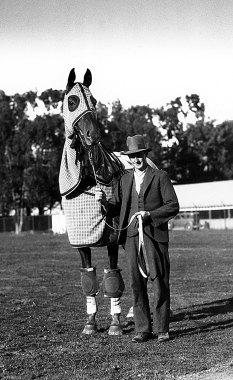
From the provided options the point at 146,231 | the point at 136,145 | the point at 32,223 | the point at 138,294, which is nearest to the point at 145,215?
the point at 146,231

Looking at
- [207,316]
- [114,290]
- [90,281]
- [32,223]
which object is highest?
[32,223]

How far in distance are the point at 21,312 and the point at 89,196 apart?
2941 mm

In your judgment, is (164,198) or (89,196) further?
(89,196)

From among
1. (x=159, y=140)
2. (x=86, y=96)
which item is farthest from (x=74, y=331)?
(x=159, y=140)

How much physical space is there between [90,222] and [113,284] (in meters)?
0.77

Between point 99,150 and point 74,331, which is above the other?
point 99,150

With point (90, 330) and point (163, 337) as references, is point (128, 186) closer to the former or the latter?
point (163, 337)

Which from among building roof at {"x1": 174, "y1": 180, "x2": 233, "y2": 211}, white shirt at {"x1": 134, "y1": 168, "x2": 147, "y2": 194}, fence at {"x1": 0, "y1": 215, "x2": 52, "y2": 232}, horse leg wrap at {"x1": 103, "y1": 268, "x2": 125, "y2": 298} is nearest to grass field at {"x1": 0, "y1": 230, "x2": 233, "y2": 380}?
horse leg wrap at {"x1": 103, "y1": 268, "x2": 125, "y2": 298}

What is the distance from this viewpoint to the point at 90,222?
8820 mm

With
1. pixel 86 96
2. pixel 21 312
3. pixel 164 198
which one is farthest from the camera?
pixel 21 312

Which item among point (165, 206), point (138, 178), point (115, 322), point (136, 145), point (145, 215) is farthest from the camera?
point (115, 322)

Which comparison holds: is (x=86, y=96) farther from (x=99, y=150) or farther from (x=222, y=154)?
(x=222, y=154)

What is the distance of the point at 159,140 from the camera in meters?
84.8

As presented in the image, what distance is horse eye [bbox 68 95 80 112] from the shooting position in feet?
27.8
